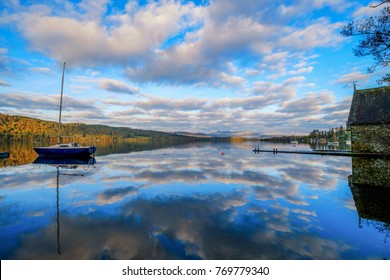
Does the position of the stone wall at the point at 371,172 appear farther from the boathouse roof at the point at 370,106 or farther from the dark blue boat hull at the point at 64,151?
the dark blue boat hull at the point at 64,151

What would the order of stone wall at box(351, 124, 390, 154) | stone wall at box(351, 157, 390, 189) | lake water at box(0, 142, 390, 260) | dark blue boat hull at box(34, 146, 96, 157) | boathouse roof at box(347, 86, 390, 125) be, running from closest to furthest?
lake water at box(0, 142, 390, 260) < stone wall at box(351, 157, 390, 189) < stone wall at box(351, 124, 390, 154) < boathouse roof at box(347, 86, 390, 125) < dark blue boat hull at box(34, 146, 96, 157)

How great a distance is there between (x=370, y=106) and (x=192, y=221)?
95.7 feet

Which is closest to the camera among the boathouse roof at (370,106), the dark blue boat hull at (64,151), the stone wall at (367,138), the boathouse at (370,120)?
the stone wall at (367,138)

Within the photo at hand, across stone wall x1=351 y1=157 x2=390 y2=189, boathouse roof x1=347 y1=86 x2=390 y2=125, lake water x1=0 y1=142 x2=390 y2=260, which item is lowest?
lake water x1=0 y1=142 x2=390 y2=260

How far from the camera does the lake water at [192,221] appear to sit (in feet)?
22.0

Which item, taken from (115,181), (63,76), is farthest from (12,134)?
(115,181)

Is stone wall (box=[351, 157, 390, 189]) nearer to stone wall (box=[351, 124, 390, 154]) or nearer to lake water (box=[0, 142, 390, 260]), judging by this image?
stone wall (box=[351, 124, 390, 154])

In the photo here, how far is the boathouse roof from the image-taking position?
2352cm

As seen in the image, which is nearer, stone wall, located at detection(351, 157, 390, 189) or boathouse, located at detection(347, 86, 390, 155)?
stone wall, located at detection(351, 157, 390, 189)

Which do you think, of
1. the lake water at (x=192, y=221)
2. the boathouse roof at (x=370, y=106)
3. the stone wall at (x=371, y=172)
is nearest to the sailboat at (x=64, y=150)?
the lake water at (x=192, y=221)

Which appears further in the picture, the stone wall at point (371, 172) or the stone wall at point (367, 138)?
the stone wall at point (367, 138)

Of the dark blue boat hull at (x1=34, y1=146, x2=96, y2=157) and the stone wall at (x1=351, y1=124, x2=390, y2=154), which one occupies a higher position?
the stone wall at (x1=351, y1=124, x2=390, y2=154)

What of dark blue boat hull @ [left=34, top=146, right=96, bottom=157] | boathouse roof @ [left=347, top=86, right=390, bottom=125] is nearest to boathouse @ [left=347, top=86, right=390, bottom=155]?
boathouse roof @ [left=347, top=86, right=390, bottom=125]

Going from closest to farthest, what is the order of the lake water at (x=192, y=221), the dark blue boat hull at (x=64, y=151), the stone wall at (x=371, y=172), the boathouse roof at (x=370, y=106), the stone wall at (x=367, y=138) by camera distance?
1. the lake water at (x=192, y=221)
2. the stone wall at (x=371, y=172)
3. the stone wall at (x=367, y=138)
4. the boathouse roof at (x=370, y=106)
5. the dark blue boat hull at (x=64, y=151)
